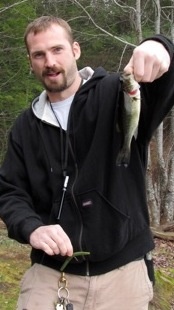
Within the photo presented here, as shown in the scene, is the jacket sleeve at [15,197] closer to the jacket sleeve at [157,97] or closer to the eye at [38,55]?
the eye at [38,55]

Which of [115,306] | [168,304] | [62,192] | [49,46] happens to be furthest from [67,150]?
[168,304]

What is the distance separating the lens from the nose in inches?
119

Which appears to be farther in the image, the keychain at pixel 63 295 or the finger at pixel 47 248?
the keychain at pixel 63 295

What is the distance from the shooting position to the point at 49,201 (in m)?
3.10

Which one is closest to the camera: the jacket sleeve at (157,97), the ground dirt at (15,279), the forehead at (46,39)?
the jacket sleeve at (157,97)

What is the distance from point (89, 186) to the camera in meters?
2.99

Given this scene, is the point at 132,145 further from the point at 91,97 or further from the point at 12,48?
the point at 12,48

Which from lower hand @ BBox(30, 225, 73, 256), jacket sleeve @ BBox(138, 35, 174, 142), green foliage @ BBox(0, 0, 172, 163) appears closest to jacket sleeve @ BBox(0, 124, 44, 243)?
lower hand @ BBox(30, 225, 73, 256)

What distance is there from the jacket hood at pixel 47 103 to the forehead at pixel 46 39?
0.27 meters

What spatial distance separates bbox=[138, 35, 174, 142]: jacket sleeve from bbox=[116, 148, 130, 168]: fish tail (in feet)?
0.71

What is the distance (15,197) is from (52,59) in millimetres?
864

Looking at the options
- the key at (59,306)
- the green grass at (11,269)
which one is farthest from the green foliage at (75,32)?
the key at (59,306)

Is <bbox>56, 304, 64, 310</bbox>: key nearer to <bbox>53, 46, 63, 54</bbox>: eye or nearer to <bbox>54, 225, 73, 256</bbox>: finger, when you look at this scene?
<bbox>54, 225, 73, 256</bbox>: finger

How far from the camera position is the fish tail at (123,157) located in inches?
107
